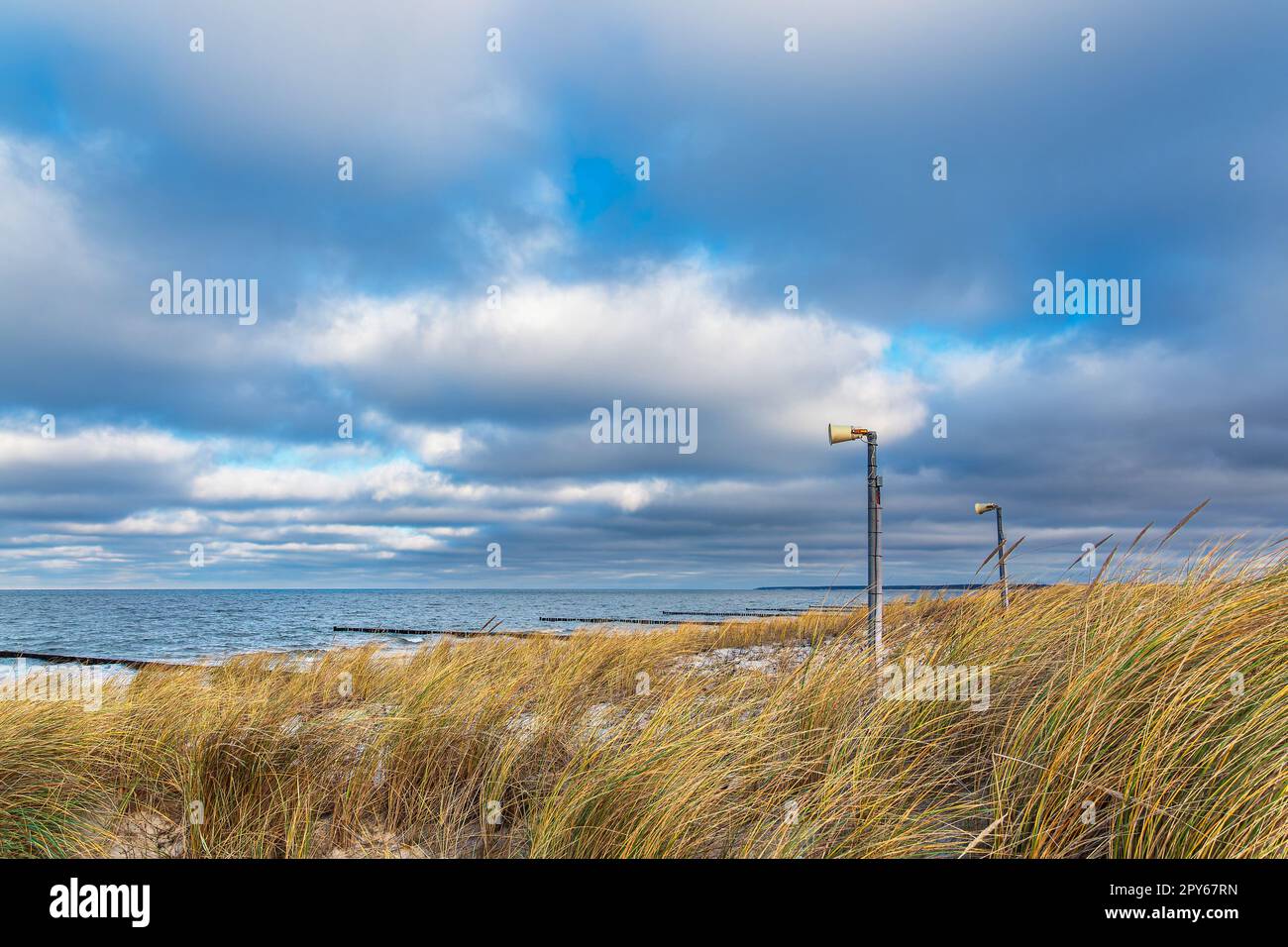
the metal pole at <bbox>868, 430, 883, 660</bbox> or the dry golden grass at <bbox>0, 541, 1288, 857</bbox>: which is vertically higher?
the metal pole at <bbox>868, 430, 883, 660</bbox>

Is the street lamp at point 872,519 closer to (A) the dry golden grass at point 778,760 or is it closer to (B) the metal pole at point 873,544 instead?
(B) the metal pole at point 873,544

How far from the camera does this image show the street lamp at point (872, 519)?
5.41 meters

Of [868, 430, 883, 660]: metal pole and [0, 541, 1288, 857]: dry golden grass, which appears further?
[868, 430, 883, 660]: metal pole

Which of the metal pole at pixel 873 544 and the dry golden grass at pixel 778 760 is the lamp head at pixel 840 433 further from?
the dry golden grass at pixel 778 760

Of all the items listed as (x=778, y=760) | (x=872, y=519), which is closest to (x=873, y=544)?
(x=872, y=519)

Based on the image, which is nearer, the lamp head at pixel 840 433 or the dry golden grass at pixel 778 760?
the dry golden grass at pixel 778 760

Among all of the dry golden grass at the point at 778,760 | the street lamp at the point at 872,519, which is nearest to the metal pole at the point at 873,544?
the street lamp at the point at 872,519

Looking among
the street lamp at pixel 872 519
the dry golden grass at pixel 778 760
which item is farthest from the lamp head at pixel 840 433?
the dry golden grass at pixel 778 760

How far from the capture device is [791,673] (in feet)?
17.8

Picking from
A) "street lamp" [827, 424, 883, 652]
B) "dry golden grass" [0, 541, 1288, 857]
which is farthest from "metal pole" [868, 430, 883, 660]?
"dry golden grass" [0, 541, 1288, 857]

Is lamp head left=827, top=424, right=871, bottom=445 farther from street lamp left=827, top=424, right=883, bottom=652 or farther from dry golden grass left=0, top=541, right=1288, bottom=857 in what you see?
dry golden grass left=0, top=541, right=1288, bottom=857

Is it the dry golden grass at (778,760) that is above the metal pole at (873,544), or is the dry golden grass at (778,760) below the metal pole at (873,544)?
below

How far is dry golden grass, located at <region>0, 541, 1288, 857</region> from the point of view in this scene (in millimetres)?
2992
